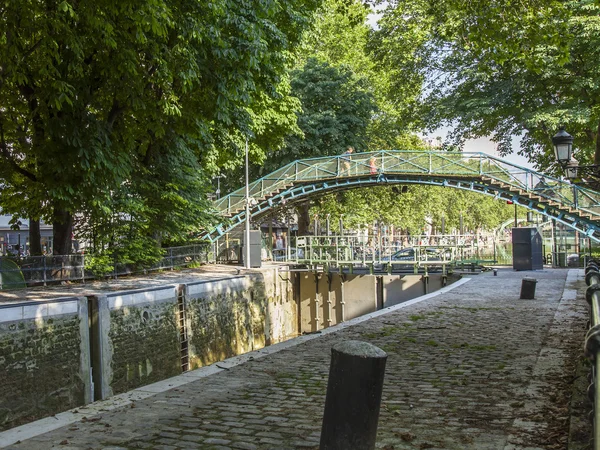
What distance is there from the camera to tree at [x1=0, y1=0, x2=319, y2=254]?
39.0 ft

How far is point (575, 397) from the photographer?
555 cm

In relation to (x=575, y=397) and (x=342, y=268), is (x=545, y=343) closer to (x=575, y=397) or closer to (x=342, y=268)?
(x=575, y=397)

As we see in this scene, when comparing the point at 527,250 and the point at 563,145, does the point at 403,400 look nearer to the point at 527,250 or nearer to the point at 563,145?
the point at 563,145

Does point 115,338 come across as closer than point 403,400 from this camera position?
No

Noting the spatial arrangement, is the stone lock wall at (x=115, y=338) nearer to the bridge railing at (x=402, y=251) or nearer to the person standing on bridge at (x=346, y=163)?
the bridge railing at (x=402, y=251)

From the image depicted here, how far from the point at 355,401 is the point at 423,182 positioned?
2519cm

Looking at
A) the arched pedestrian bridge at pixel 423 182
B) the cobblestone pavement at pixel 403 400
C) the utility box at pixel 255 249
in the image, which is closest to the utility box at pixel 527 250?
the arched pedestrian bridge at pixel 423 182

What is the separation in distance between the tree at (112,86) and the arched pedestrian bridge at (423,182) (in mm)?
9994

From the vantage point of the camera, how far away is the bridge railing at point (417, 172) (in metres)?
24.3

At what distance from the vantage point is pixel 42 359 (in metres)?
11.2

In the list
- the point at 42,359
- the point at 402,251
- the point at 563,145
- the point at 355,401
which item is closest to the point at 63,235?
the point at 42,359

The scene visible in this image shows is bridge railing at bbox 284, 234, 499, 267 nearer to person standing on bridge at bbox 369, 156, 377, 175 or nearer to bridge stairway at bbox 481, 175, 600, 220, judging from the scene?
bridge stairway at bbox 481, 175, 600, 220

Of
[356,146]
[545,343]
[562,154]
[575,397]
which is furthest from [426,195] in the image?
[575,397]

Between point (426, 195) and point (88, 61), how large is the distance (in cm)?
3777
